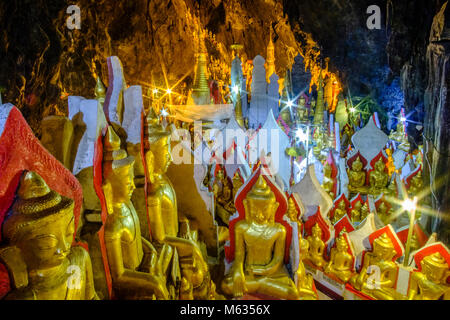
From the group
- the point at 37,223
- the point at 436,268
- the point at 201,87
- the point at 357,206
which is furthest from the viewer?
the point at 201,87

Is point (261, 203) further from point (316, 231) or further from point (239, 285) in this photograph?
point (316, 231)

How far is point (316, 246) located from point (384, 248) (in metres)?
0.51

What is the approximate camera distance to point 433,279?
180 centimetres

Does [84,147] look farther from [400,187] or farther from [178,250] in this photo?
[400,187]

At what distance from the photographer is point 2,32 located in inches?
258

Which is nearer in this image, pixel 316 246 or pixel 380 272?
pixel 380 272

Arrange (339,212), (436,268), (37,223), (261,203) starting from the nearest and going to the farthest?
(37,223) → (436,268) → (261,203) → (339,212)

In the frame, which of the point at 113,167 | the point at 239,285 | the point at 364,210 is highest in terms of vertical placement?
the point at 113,167

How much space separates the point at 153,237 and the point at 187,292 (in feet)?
1.42

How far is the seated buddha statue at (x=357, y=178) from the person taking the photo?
370 cm

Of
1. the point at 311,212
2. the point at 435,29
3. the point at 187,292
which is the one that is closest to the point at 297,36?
the point at 435,29

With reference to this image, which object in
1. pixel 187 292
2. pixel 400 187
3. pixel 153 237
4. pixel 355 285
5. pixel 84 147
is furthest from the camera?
pixel 400 187

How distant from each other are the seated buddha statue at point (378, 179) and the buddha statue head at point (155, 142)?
2.96 m

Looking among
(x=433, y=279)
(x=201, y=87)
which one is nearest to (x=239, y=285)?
(x=433, y=279)
